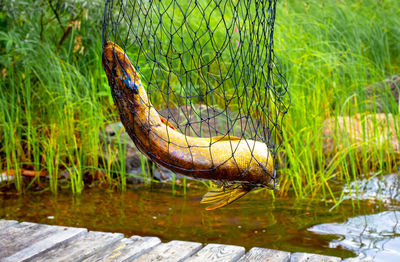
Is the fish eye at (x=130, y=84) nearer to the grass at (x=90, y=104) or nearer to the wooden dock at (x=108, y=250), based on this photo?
the wooden dock at (x=108, y=250)

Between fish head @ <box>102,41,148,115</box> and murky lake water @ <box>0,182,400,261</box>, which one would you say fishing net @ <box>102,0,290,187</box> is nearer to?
fish head @ <box>102,41,148,115</box>

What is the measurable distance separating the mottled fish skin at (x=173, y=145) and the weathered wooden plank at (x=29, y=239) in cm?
143

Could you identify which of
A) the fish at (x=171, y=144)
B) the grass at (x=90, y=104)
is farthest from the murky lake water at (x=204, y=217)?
the fish at (x=171, y=144)

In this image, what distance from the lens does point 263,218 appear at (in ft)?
14.5

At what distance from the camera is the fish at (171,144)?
1.85 m

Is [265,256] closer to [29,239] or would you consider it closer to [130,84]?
[29,239]

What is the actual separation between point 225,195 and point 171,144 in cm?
36

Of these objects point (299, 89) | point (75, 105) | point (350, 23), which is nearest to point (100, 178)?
point (75, 105)

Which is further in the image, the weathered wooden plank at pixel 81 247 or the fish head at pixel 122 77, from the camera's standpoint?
the weathered wooden plank at pixel 81 247

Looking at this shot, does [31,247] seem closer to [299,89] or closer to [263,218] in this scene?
[263,218]

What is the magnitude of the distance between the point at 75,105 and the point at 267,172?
11.8ft

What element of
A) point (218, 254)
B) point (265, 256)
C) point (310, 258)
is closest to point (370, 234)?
point (310, 258)

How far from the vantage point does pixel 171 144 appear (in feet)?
6.32

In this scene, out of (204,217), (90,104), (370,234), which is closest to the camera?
(370,234)
